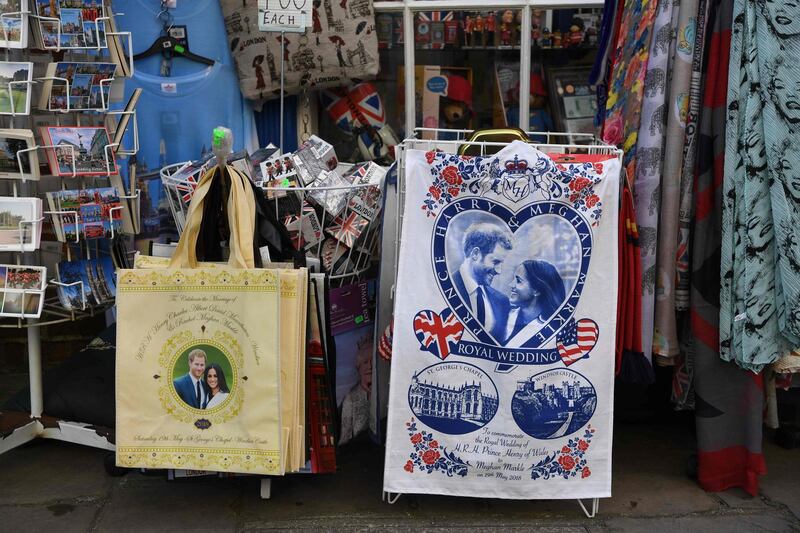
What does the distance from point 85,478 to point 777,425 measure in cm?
327

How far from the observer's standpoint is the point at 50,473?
13.2 ft

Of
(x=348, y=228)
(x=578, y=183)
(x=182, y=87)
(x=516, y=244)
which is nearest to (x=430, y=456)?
(x=516, y=244)

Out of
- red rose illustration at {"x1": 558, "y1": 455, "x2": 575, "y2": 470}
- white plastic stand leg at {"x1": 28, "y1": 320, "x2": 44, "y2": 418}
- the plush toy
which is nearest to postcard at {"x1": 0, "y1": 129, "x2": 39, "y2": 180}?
white plastic stand leg at {"x1": 28, "y1": 320, "x2": 44, "y2": 418}

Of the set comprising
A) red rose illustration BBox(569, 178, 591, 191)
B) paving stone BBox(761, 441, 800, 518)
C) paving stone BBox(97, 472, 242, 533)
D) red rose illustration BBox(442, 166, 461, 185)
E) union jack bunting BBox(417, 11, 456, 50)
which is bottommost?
paving stone BBox(97, 472, 242, 533)

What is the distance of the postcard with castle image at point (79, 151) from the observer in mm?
3838

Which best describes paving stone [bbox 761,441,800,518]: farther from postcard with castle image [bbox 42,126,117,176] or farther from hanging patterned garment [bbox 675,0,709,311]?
postcard with castle image [bbox 42,126,117,176]

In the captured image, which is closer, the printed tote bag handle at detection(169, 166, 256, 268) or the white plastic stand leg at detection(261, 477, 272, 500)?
the printed tote bag handle at detection(169, 166, 256, 268)

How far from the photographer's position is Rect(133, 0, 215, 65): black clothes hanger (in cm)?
461

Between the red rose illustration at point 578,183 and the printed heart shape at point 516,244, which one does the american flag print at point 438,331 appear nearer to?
the printed heart shape at point 516,244

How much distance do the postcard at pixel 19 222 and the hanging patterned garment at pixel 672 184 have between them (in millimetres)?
2786

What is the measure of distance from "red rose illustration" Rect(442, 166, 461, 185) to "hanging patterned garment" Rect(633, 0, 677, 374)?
3.33 ft

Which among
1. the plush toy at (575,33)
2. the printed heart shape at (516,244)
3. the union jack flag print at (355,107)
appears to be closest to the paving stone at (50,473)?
the printed heart shape at (516,244)

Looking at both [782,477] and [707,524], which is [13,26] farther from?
[782,477]

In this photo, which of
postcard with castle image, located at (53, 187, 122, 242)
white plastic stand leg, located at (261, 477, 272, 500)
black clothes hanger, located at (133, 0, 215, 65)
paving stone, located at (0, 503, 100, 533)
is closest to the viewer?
paving stone, located at (0, 503, 100, 533)
